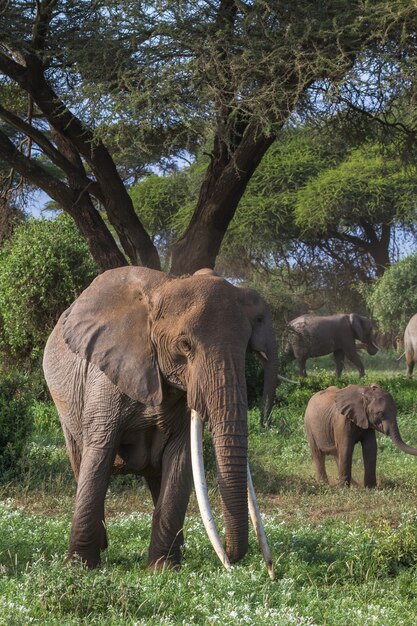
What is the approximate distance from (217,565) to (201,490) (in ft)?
3.27

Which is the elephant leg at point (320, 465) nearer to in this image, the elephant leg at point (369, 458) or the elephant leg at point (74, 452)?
the elephant leg at point (369, 458)

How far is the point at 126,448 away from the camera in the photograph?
6.32 m

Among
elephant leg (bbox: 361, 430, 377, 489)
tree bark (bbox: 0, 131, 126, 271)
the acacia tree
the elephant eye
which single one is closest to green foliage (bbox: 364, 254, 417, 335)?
the acacia tree

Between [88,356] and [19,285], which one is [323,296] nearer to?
[19,285]

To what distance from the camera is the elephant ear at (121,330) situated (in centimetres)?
584

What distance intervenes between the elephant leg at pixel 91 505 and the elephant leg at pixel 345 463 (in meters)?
5.13

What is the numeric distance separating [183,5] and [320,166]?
67.7 ft

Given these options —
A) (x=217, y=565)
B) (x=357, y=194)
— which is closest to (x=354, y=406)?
(x=217, y=565)

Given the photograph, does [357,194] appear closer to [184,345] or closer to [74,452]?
[74,452]

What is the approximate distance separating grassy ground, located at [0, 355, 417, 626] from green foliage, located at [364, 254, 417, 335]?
20674mm

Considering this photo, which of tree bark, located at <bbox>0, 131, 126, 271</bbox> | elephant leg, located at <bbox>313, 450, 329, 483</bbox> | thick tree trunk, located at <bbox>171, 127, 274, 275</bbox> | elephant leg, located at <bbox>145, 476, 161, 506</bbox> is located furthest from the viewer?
tree bark, located at <bbox>0, 131, 126, 271</bbox>

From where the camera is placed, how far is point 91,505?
19.5 feet

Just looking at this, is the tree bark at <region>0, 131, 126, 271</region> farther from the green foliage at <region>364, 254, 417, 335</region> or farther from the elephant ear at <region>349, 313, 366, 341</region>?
the green foliage at <region>364, 254, 417, 335</region>

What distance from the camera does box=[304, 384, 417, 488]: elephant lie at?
1059 centimetres
